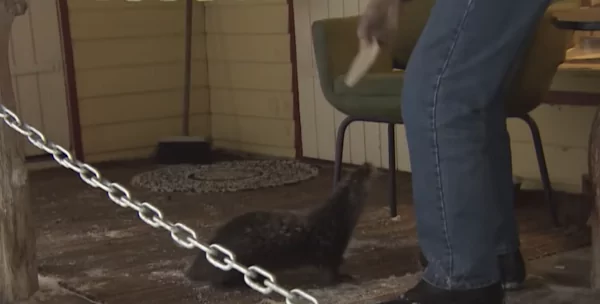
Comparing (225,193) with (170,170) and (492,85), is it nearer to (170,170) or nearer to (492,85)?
(170,170)

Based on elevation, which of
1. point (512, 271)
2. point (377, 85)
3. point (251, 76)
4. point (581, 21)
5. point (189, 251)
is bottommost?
point (189, 251)

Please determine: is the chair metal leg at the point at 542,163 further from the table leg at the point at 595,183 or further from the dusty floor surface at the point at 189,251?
the table leg at the point at 595,183

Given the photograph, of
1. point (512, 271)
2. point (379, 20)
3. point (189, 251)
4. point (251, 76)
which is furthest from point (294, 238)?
point (251, 76)

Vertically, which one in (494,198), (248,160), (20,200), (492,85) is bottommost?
(248,160)

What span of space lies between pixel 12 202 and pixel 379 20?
1.10 m

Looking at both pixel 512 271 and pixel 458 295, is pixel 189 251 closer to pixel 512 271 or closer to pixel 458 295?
pixel 512 271

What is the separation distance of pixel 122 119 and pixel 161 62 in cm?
37

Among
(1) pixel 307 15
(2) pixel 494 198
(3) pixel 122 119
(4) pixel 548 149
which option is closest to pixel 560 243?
(4) pixel 548 149

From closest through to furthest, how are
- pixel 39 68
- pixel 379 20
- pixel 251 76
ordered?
1. pixel 379 20
2. pixel 39 68
3. pixel 251 76

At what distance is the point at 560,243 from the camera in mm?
2549

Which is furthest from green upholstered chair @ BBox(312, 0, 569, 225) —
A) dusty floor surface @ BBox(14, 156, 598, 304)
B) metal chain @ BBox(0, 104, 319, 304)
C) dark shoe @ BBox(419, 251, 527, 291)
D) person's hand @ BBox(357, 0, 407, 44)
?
metal chain @ BBox(0, 104, 319, 304)

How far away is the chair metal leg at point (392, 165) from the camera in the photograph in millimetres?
2801

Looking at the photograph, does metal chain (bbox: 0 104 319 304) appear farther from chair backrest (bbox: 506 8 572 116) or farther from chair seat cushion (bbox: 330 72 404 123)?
chair backrest (bbox: 506 8 572 116)

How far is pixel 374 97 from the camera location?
262cm
